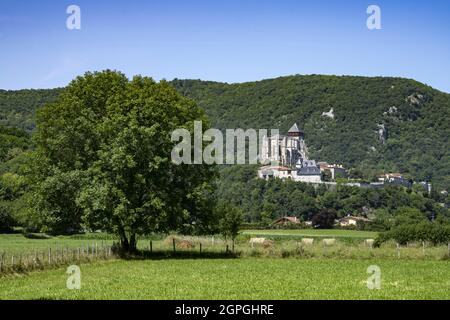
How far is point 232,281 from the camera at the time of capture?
28906 millimetres

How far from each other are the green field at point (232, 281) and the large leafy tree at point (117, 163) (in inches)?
160

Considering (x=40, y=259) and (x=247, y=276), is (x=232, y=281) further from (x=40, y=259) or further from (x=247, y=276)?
(x=40, y=259)

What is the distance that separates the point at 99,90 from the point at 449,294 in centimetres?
3072

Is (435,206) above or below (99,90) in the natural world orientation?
below

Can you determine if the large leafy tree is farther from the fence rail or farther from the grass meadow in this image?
the fence rail

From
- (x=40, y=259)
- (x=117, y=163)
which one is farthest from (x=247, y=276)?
(x=117, y=163)

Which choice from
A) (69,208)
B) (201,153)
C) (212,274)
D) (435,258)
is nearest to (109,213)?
(69,208)

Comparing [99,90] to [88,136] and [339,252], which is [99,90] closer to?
[88,136]

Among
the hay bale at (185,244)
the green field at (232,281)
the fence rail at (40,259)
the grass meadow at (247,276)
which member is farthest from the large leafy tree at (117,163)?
the hay bale at (185,244)

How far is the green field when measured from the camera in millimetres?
23828

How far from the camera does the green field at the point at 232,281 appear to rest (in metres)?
23.8

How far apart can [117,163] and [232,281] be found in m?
16.3

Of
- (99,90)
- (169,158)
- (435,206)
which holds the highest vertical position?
(99,90)
